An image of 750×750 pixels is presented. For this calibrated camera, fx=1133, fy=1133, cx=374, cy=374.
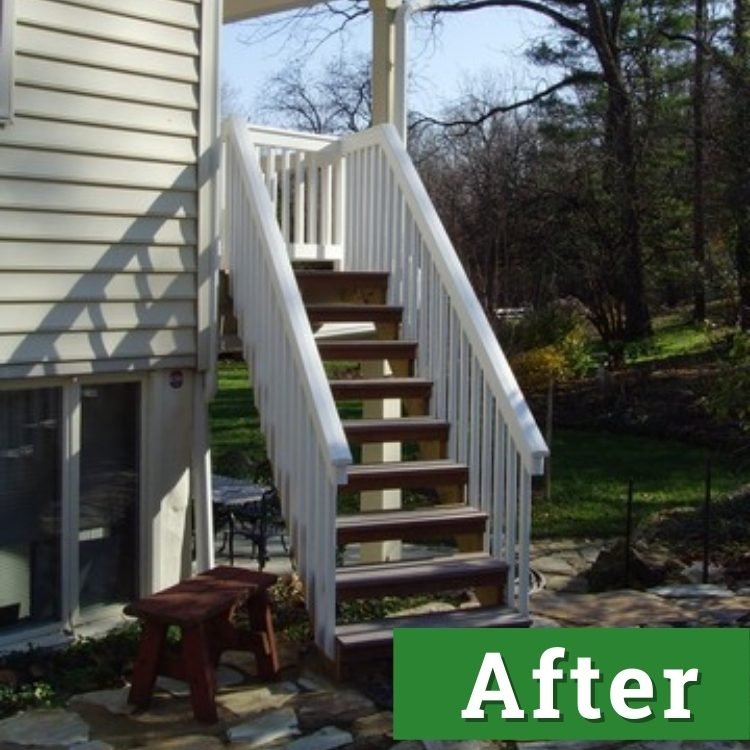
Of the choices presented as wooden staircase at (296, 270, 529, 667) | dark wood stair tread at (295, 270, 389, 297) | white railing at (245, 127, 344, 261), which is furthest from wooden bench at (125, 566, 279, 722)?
white railing at (245, 127, 344, 261)

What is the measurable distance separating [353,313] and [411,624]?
6.45 ft

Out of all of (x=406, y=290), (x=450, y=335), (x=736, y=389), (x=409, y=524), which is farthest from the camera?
(x=736, y=389)

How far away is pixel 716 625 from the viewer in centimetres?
552

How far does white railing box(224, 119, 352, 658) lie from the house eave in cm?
160

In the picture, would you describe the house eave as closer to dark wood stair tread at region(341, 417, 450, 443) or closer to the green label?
dark wood stair tread at region(341, 417, 450, 443)

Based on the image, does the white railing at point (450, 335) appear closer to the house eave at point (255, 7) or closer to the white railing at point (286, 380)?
the white railing at point (286, 380)

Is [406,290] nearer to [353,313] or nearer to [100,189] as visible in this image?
[353,313]

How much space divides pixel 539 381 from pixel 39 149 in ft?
25.6

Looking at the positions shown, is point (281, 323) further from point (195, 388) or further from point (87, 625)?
point (87, 625)

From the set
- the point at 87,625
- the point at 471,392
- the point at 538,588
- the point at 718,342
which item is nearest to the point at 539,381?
the point at 718,342

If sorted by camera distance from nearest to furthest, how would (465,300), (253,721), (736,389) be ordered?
(253,721) → (465,300) → (736,389)

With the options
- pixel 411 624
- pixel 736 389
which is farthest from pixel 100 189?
pixel 736 389

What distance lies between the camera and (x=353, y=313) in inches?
247

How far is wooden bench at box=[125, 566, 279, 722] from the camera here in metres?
4.48
